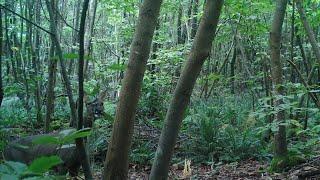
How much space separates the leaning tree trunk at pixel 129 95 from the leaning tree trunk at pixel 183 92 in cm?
38

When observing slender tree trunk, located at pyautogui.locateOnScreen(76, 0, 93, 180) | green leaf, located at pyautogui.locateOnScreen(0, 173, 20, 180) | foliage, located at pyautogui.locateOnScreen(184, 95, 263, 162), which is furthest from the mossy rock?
green leaf, located at pyautogui.locateOnScreen(0, 173, 20, 180)

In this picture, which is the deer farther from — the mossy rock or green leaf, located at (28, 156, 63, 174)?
green leaf, located at (28, 156, 63, 174)

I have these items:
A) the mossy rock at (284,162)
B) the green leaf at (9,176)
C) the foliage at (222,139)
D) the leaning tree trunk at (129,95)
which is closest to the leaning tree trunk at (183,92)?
the leaning tree trunk at (129,95)

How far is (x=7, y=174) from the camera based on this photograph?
1462 millimetres

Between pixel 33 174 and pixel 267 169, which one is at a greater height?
pixel 33 174

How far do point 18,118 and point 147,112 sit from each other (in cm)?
301

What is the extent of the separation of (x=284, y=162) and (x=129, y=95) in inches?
115

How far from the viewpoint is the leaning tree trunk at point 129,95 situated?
284cm

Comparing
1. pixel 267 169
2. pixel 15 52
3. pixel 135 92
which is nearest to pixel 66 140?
pixel 135 92

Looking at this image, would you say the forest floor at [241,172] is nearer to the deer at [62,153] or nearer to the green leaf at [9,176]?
the deer at [62,153]

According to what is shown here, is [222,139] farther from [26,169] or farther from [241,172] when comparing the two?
[26,169]

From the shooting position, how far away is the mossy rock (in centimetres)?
504

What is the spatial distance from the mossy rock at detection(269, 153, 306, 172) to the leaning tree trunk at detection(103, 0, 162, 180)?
9.16 ft

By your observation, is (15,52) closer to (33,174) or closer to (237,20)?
(237,20)
